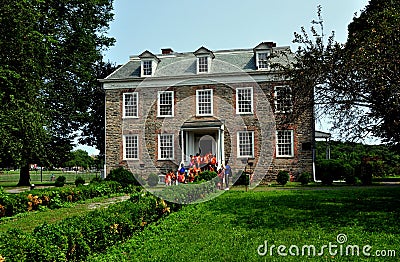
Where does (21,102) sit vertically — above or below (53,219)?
above

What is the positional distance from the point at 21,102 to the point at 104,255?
49.9ft

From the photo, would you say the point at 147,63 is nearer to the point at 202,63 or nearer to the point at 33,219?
the point at 202,63

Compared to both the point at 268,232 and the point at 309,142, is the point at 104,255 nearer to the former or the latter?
the point at 268,232

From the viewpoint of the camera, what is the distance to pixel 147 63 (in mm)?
28812

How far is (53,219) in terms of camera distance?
11859 mm

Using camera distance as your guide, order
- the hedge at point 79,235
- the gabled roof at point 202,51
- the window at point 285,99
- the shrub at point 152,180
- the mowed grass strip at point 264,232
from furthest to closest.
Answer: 1. the gabled roof at point 202,51
2. the shrub at point 152,180
3. the window at point 285,99
4. the mowed grass strip at point 264,232
5. the hedge at point 79,235

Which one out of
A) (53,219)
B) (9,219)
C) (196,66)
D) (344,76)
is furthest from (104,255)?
(196,66)

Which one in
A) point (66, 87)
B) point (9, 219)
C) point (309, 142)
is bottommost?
point (9, 219)

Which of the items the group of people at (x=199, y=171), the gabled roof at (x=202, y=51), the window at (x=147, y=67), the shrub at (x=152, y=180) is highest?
the gabled roof at (x=202, y=51)

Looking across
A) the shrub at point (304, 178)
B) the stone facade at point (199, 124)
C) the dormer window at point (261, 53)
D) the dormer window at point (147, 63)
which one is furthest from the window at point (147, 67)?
the shrub at point (304, 178)

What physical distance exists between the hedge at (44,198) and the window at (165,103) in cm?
943

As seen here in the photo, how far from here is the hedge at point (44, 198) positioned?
13.4 metres

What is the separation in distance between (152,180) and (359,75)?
15565 millimetres

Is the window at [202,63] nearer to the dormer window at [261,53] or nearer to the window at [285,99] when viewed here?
the dormer window at [261,53]
